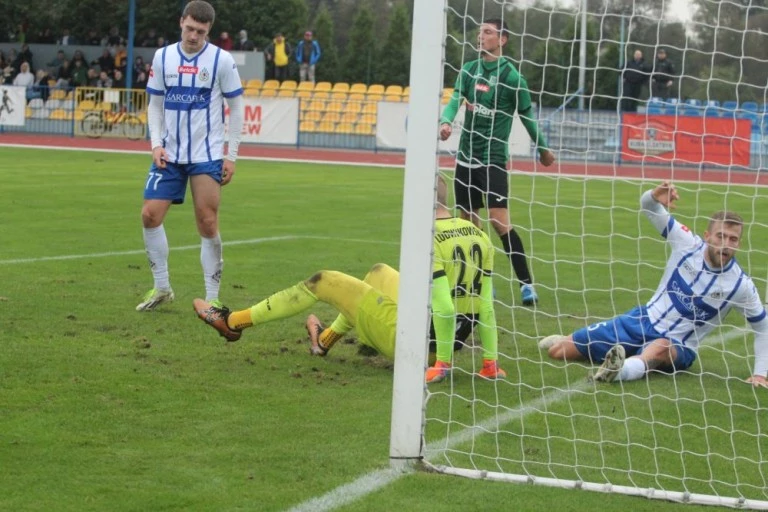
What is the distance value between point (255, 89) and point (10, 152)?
11714 millimetres

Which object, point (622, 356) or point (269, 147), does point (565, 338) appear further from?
point (269, 147)

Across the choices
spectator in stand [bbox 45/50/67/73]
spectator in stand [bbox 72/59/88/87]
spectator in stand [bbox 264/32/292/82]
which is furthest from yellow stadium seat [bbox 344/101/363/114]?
spectator in stand [bbox 45/50/67/73]

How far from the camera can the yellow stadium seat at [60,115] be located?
3244cm

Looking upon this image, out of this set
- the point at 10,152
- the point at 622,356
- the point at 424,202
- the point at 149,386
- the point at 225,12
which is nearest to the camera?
the point at 424,202

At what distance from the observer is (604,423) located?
562cm

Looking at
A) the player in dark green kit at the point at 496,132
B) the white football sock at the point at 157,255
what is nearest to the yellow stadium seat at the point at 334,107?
the player in dark green kit at the point at 496,132

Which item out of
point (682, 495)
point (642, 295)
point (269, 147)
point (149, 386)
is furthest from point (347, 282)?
point (269, 147)

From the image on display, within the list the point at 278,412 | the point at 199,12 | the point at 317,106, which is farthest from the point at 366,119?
the point at 278,412

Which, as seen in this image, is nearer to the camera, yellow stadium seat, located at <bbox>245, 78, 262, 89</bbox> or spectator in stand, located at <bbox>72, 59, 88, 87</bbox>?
spectator in stand, located at <bbox>72, 59, 88, 87</bbox>

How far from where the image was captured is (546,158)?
8.98m

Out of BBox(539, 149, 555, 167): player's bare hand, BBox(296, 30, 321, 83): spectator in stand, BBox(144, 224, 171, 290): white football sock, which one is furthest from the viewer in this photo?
BBox(296, 30, 321, 83): spectator in stand

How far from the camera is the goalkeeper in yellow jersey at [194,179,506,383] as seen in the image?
20.2ft

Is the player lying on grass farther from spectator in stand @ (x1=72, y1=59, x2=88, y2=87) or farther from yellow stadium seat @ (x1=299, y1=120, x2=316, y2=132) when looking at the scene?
spectator in stand @ (x1=72, y1=59, x2=88, y2=87)

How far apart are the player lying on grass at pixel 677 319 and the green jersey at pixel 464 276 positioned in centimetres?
69
